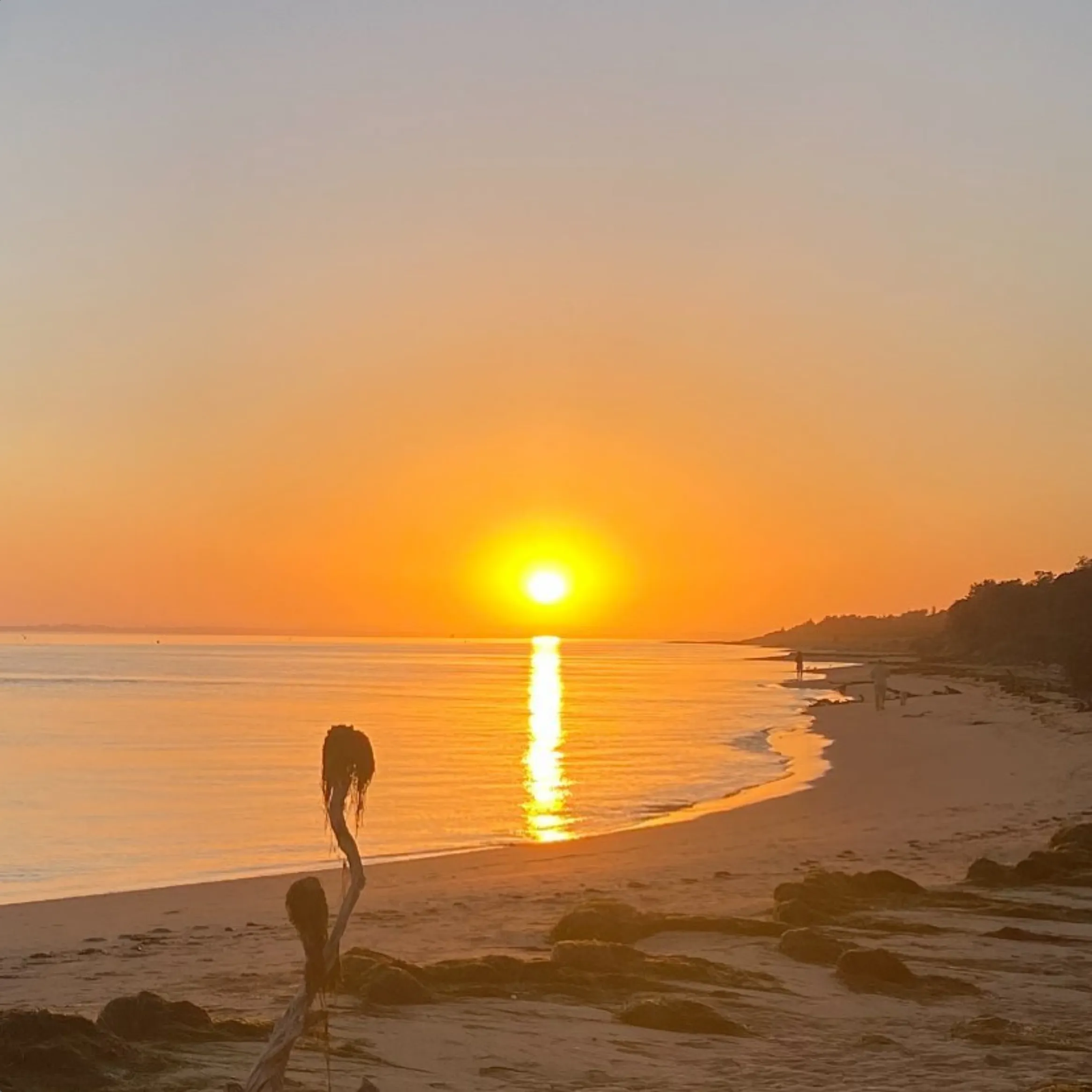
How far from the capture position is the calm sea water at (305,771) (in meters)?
23.7

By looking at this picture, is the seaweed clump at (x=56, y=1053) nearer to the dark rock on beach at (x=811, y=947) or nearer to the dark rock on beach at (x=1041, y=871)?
the dark rock on beach at (x=811, y=947)

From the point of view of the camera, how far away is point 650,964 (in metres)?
12.9

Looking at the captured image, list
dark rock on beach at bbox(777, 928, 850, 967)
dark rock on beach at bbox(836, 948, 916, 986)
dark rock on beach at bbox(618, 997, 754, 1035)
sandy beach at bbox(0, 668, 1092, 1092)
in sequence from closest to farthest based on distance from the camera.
Answer: sandy beach at bbox(0, 668, 1092, 1092)
dark rock on beach at bbox(618, 997, 754, 1035)
dark rock on beach at bbox(836, 948, 916, 986)
dark rock on beach at bbox(777, 928, 850, 967)

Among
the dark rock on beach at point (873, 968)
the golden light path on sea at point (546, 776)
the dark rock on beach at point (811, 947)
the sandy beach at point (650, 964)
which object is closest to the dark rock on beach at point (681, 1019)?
the sandy beach at point (650, 964)

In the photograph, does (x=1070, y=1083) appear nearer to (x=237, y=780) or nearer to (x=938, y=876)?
(x=938, y=876)

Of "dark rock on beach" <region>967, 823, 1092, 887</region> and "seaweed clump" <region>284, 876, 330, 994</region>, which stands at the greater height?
"seaweed clump" <region>284, 876, 330, 994</region>

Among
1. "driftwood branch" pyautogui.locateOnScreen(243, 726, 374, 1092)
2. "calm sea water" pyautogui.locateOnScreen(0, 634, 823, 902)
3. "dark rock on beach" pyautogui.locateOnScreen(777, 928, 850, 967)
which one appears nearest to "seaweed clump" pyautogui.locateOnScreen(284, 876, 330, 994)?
"driftwood branch" pyautogui.locateOnScreen(243, 726, 374, 1092)

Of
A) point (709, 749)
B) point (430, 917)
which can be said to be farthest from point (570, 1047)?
point (709, 749)

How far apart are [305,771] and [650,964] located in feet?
83.3

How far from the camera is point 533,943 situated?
1468 cm

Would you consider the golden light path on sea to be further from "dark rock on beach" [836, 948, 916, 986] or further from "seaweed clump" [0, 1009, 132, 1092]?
"seaweed clump" [0, 1009, 132, 1092]

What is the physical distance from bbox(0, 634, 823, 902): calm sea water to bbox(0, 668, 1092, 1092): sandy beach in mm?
3273

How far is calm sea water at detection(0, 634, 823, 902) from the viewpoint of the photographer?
23719 millimetres

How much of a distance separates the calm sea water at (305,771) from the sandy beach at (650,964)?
327 cm
